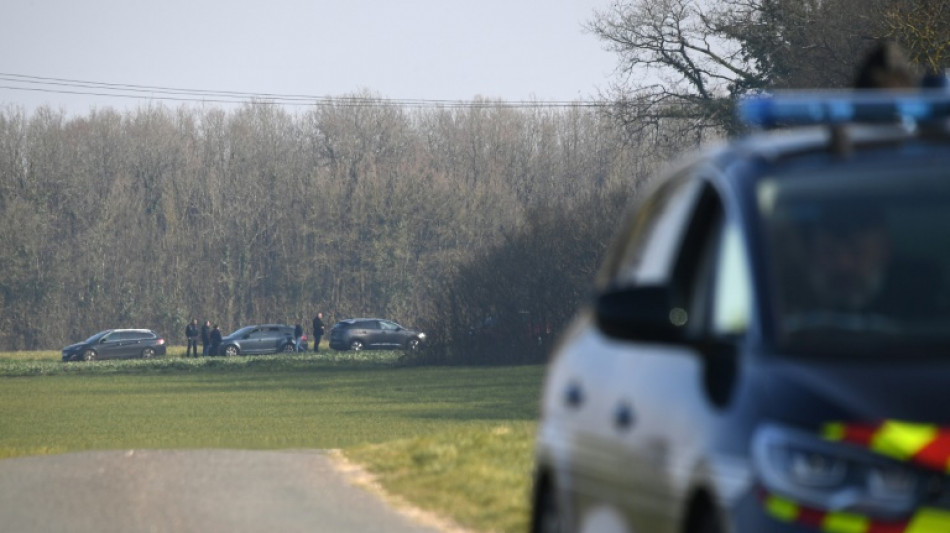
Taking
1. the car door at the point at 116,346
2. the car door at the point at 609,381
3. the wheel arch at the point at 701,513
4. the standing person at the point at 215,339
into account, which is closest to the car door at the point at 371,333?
the standing person at the point at 215,339

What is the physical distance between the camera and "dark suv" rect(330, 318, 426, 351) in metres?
79.1

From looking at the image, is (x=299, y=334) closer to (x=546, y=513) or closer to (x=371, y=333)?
(x=371, y=333)

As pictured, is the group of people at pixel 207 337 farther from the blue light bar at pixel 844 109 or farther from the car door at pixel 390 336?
the blue light bar at pixel 844 109

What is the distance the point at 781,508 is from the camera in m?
3.69

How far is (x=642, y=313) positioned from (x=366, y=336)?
75.4m

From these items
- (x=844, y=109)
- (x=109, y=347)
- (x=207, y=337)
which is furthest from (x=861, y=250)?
(x=207, y=337)

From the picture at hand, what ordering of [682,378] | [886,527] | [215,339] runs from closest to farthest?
[886,527] < [682,378] < [215,339]

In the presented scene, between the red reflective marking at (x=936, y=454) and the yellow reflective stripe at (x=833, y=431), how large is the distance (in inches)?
6.3

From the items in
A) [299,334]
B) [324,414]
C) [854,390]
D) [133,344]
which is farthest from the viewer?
[299,334]

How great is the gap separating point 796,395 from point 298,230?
103118 millimetres

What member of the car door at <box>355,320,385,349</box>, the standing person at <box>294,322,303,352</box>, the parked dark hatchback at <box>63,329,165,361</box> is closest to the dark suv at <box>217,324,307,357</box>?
the standing person at <box>294,322,303,352</box>

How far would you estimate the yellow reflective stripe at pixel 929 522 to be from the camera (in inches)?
143

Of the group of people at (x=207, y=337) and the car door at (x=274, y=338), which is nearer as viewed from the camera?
the group of people at (x=207, y=337)

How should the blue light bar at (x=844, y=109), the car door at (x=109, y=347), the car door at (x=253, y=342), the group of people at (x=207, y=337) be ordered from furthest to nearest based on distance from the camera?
the car door at (x=253, y=342)
the car door at (x=109, y=347)
the group of people at (x=207, y=337)
the blue light bar at (x=844, y=109)
